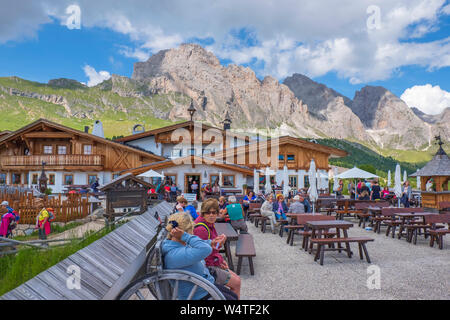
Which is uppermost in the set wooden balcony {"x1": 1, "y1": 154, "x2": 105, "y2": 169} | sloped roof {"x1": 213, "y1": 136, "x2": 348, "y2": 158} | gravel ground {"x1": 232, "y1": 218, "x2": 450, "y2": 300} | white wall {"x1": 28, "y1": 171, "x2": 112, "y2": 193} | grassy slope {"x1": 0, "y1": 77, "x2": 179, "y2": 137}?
grassy slope {"x1": 0, "y1": 77, "x2": 179, "y2": 137}

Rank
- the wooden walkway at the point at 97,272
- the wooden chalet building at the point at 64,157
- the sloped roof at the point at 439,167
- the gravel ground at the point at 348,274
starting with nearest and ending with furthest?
the wooden walkway at the point at 97,272 < the gravel ground at the point at 348,274 < the sloped roof at the point at 439,167 < the wooden chalet building at the point at 64,157

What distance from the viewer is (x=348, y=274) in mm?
6031

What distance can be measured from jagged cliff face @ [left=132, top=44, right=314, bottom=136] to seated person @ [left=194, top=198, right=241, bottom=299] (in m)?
159

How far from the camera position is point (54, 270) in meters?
3.23

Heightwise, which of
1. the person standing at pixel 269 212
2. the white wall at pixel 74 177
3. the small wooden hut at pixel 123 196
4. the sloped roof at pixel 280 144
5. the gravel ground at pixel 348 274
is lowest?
the gravel ground at pixel 348 274

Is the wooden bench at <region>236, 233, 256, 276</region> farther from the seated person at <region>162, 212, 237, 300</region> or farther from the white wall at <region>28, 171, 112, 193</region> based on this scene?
the white wall at <region>28, 171, 112, 193</region>

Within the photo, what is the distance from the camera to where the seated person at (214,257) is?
391cm

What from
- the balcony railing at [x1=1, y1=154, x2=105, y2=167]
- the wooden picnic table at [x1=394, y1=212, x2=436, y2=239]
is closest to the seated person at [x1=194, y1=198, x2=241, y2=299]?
the wooden picnic table at [x1=394, y1=212, x2=436, y2=239]

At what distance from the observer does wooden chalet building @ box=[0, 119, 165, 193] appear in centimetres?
3025

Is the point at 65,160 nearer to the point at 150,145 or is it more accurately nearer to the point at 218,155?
the point at 150,145

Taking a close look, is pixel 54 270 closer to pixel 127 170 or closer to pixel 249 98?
pixel 127 170

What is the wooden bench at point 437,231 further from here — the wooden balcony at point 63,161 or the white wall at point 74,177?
the white wall at point 74,177

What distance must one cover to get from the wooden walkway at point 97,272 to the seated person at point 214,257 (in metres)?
1.06

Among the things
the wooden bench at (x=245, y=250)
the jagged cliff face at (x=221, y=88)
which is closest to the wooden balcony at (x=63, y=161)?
the wooden bench at (x=245, y=250)
